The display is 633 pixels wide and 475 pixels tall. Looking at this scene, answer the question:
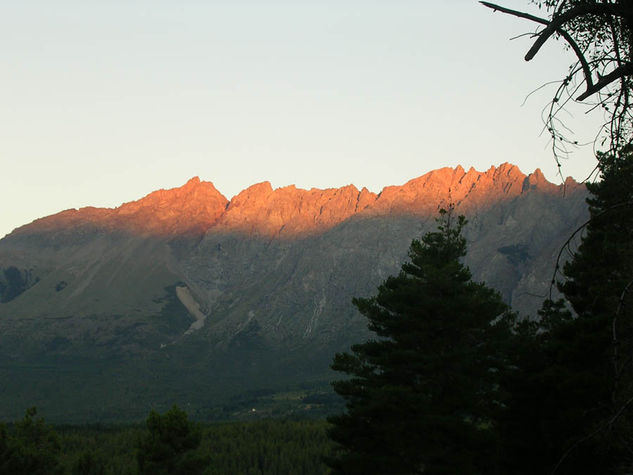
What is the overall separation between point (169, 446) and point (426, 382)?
2753cm

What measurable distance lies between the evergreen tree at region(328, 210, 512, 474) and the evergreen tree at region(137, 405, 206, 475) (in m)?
21.2

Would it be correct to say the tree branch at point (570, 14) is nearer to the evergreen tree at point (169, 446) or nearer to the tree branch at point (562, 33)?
the tree branch at point (562, 33)

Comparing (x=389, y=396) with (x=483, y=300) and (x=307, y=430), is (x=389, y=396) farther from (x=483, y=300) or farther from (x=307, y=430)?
(x=307, y=430)

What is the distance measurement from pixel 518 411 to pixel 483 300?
6.39 meters

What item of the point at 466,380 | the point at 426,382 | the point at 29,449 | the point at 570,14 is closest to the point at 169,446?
the point at 29,449

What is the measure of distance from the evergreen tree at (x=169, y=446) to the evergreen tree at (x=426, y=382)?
21.2 meters

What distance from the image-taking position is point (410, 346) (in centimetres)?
4391

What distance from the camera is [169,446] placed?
205ft

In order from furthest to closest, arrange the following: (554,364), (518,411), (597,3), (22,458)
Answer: (22,458) → (518,411) → (554,364) → (597,3)

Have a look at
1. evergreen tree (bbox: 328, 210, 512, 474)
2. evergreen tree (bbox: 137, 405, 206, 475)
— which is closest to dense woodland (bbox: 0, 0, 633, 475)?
evergreen tree (bbox: 328, 210, 512, 474)

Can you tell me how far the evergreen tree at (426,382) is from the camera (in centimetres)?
4019

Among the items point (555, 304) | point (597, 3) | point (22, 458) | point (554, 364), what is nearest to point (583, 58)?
point (597, 3)

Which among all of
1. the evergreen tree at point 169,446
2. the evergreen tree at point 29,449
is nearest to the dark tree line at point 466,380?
the evergreen tree at point 169,446

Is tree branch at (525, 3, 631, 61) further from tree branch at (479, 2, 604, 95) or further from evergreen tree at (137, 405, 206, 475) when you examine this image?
evergreen tree at (137, 405, 206, 475)
